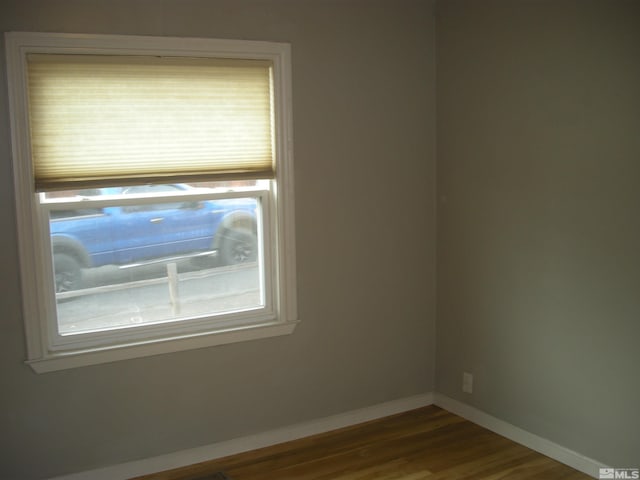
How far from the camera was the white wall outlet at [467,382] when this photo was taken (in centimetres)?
422

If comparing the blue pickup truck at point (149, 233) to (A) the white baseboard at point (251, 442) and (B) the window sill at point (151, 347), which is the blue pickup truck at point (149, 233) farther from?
(A) the white baseboard at point (251, 442)

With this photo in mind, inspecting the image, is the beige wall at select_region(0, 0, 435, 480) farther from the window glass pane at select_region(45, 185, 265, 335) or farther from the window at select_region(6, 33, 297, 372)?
the window glass pane at select_region(45, 185, 265, 335)

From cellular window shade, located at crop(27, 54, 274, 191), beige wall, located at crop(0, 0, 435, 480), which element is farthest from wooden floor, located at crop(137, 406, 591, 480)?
cellular window shade, located at crop(27, 54, 274, 191)

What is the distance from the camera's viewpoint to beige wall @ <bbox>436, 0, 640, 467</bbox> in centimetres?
323

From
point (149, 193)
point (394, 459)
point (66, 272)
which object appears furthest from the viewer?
point (394, 459)

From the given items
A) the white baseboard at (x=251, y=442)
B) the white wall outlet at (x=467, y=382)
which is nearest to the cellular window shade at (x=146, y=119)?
the white baseboard at (x=251, y=442)

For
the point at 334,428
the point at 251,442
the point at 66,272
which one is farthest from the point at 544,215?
the point at 66,272

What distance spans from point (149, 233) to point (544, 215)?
83.7 inches

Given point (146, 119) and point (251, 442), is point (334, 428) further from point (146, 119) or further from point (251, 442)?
point (146, 119)

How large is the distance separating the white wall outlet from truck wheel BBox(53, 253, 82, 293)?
239cm

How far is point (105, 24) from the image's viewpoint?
3330 millimetres

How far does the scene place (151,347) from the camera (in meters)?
3.60

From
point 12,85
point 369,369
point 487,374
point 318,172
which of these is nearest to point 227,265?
A: point 318,172

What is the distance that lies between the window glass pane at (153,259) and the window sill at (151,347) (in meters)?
0.13
